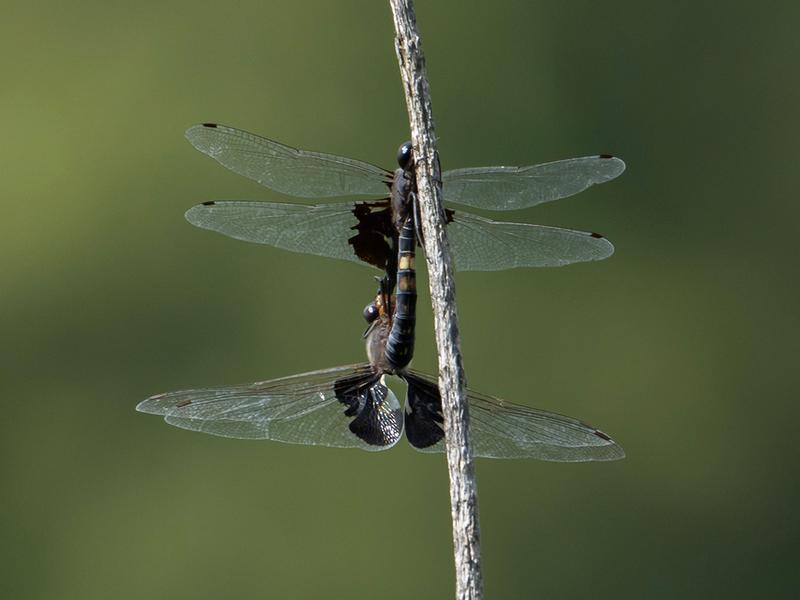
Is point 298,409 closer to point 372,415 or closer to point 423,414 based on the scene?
point 372,415

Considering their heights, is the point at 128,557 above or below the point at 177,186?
below

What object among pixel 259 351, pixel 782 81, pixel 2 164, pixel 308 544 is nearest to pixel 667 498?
pixel 308 544

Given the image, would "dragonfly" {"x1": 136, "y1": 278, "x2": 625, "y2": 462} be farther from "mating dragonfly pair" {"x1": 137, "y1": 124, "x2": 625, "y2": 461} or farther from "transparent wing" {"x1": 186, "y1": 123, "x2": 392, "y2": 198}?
"transparent wing" {"x1": 186, "y1": 123, "x2": 392, "y2": 198}

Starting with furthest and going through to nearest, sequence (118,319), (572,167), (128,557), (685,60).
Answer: (685,60), (118,319), (128,557), (572,167)

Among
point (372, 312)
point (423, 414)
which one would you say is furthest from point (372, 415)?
point (372, 312)

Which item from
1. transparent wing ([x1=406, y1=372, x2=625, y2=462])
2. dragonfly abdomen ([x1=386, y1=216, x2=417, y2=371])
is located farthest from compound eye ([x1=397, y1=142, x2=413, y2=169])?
transparent wing ([x1=406, y1=372, x2=625, y2=462])

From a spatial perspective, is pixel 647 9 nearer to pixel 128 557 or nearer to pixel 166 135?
pixel 166 135

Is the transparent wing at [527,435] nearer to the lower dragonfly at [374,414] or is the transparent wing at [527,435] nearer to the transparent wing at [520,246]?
the lower dragonfly at [374,414]
